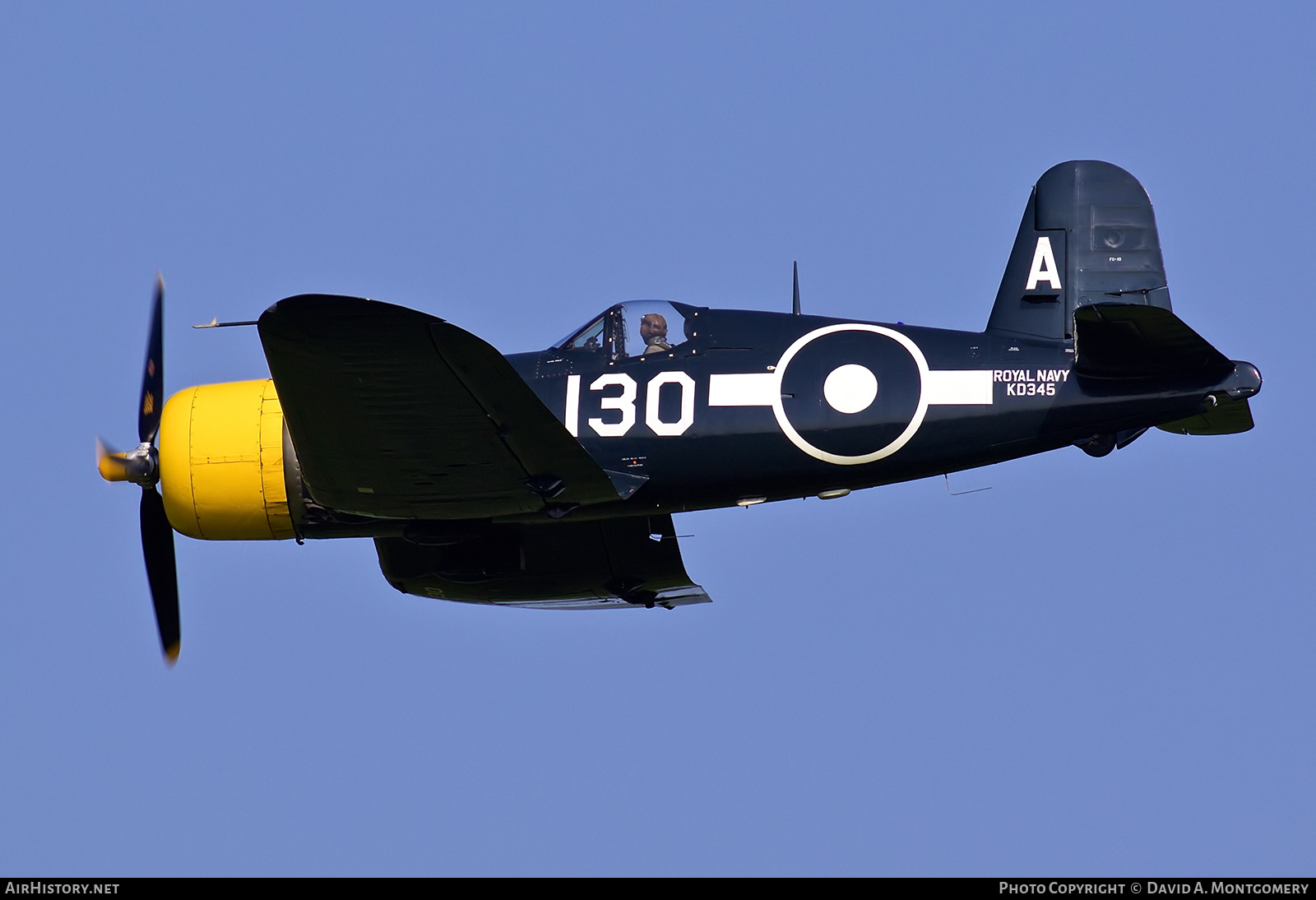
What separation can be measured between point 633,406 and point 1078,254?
4.04 metres

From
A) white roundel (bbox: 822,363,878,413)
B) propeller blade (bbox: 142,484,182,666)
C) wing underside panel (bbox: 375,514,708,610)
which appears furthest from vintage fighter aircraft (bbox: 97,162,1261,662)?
wing underside panel (bbox: 375,514,708,610)

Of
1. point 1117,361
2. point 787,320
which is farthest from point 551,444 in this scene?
point 1117,361

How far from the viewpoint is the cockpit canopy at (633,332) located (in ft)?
49.2

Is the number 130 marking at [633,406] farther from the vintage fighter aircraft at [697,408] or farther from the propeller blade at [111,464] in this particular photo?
the propeller blade at [111,464]

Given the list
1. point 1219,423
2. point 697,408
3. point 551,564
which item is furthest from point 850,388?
point 551,564

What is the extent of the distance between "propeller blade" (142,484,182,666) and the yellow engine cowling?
0.58 meters

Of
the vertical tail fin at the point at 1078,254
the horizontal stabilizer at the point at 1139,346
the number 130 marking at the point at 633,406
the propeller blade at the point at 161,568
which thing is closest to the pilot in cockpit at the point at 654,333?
the number 130 marking at the point at 633,406

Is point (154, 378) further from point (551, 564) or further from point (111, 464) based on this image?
point (551, 564)

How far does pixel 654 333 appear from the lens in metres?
15.0

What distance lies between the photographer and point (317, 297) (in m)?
12.6

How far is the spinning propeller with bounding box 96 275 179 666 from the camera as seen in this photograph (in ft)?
51.9

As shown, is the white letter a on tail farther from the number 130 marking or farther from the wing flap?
the wing flap

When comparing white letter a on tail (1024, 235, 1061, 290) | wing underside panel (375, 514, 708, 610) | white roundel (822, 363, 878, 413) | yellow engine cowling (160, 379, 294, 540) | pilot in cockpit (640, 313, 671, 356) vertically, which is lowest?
wing underside panel (375, 514, 708, 610)
